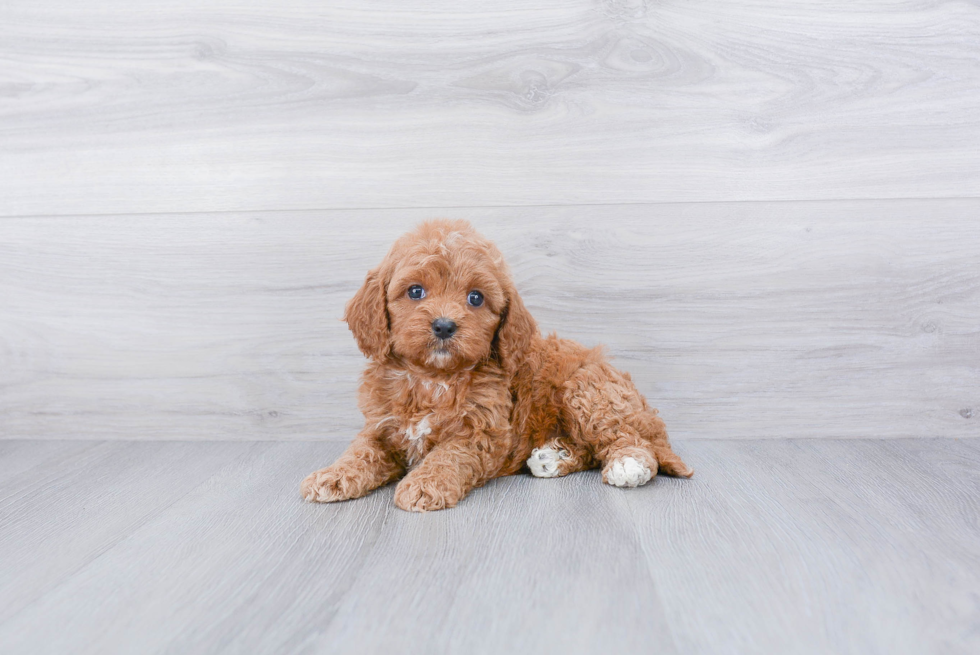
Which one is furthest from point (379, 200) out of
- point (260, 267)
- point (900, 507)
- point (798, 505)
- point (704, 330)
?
point (900, 507)

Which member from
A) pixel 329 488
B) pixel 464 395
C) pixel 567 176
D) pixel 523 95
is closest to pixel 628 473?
pixel 464 395

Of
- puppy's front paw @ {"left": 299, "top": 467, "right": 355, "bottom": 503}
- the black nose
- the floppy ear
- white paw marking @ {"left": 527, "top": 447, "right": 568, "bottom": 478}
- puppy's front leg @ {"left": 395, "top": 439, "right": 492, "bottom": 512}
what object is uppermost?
the black nose

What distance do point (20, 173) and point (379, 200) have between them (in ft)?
4.39

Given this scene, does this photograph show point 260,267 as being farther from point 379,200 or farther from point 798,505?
point 798,505

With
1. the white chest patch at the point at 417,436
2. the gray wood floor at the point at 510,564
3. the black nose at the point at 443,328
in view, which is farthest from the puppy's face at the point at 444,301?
the gray wood floor at the point at 510,564

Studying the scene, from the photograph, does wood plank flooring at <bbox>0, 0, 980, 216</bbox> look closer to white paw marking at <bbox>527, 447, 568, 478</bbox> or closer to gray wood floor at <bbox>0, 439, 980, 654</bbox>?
white paw marking at <bbox>527, 447, 568, 478</bbox>

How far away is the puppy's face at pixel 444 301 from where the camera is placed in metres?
1.71

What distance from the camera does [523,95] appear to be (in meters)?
2.30

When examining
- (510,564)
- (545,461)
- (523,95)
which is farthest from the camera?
(523,95)

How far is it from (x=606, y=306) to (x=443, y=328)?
85 cm

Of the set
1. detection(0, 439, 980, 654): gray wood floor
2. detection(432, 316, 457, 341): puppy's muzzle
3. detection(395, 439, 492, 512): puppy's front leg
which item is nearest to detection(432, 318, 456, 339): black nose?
detection(432, 316, 457, 341): puppy's muzzle

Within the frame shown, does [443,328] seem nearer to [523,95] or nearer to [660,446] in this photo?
[660,446]

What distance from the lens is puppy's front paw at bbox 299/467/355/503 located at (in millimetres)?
1738

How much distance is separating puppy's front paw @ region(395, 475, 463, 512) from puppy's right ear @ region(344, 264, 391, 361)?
360 mm
